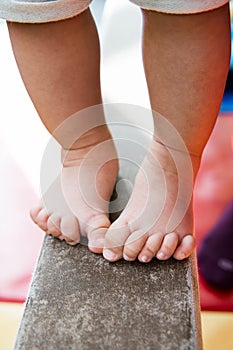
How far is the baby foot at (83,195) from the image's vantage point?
881mm

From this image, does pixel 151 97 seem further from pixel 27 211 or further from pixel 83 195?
pixel 27 211

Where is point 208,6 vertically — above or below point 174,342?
above

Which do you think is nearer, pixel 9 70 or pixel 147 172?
pixel 147 172

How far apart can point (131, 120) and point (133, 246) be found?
0.36 metres

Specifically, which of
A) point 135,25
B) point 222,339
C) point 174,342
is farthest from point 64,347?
point 135,25

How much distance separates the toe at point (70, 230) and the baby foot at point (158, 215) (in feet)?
0.18

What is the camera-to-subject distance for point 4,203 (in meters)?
1.31

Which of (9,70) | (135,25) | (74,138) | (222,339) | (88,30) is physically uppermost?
(88,30)

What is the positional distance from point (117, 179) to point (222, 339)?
352 millimetres

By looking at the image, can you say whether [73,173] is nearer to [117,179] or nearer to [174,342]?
[117,179]

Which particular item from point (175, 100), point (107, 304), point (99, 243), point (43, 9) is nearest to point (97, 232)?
point (99, 243)

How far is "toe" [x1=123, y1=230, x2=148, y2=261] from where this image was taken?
2.73 ft

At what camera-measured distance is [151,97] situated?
88 cm

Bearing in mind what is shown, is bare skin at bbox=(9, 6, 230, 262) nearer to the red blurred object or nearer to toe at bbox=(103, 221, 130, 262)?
toe at bbox=(103, 221, 130, 262)
